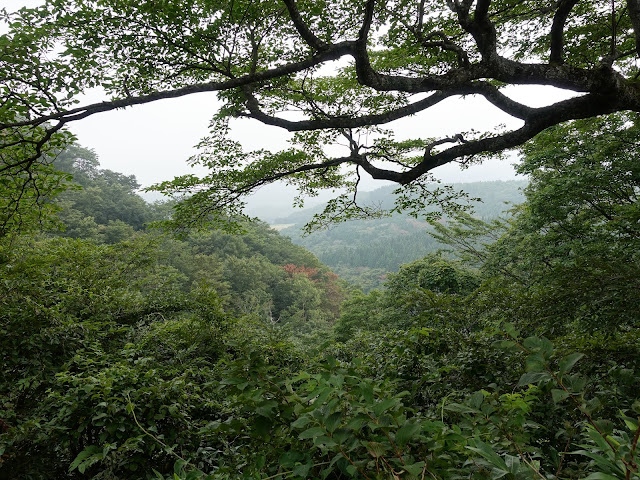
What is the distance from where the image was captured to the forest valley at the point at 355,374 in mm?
1059

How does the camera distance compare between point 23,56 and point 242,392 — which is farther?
point 23,56

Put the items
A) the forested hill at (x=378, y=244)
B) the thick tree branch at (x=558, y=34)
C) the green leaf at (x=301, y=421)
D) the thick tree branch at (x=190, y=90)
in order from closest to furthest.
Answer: the green leaf at (x=301, y=421)
the thick tree branch at (x=190, y=90)
the thick tree branch at (x=558, y=34)
the forested hill at (x=378, y=244)

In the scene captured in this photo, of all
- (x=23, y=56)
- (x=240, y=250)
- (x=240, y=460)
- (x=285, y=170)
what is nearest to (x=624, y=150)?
(x=285, y=170)

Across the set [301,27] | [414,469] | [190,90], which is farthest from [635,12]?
[414,469]

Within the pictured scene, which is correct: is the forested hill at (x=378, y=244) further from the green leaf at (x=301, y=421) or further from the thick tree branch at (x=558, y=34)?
the green leaf at (x=301, y=421)

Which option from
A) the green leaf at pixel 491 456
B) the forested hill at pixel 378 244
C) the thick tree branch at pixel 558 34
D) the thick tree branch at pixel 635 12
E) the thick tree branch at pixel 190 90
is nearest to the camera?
the green leaf at pixel 491 456

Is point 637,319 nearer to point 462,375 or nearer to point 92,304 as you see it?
point 462,375

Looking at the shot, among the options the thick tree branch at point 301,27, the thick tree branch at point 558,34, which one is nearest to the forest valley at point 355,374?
the thick tree branch at point 558,34

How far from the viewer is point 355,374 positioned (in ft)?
4.64

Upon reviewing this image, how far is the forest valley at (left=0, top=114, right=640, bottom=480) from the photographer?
3.47 feet

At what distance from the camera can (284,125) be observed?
4695 mm

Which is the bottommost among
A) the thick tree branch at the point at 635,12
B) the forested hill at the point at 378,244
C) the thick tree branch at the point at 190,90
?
the forested hill at the point at 378,244

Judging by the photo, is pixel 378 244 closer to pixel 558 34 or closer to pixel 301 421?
pixel 558 34

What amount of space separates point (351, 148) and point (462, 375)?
403cm
